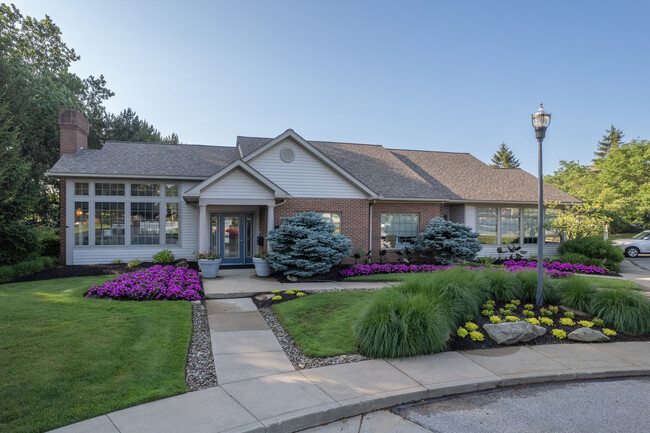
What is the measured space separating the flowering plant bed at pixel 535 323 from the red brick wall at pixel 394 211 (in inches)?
311

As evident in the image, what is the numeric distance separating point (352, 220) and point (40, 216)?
22198mm

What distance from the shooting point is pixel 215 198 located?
40.6 feet

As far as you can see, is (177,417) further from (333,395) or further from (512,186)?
(512,186)

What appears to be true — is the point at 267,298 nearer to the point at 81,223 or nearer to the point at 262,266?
the point at 262,266

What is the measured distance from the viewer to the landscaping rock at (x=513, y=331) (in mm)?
6418

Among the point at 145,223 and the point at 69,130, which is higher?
the point at 69,130

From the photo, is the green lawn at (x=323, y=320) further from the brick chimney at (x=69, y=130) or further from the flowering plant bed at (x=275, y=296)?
the brick chimney at (x=69, y=130)

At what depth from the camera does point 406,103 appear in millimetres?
19312

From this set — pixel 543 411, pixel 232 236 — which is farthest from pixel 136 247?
pixel 543 411

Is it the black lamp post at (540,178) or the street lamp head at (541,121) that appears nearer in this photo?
the black lamp post at (540,178)

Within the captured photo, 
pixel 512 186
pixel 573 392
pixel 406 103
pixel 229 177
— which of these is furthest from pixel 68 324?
pixel 512 186

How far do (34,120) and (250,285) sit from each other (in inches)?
829

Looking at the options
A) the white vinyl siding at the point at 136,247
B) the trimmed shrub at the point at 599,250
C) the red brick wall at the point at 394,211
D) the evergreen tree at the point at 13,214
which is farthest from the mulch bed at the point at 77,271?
the trimmed shrub at the point at 599,250

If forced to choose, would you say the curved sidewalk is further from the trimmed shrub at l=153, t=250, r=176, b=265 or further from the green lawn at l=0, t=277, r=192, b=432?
the trimmed shrub at l=153, t=250, r=176, b=265
